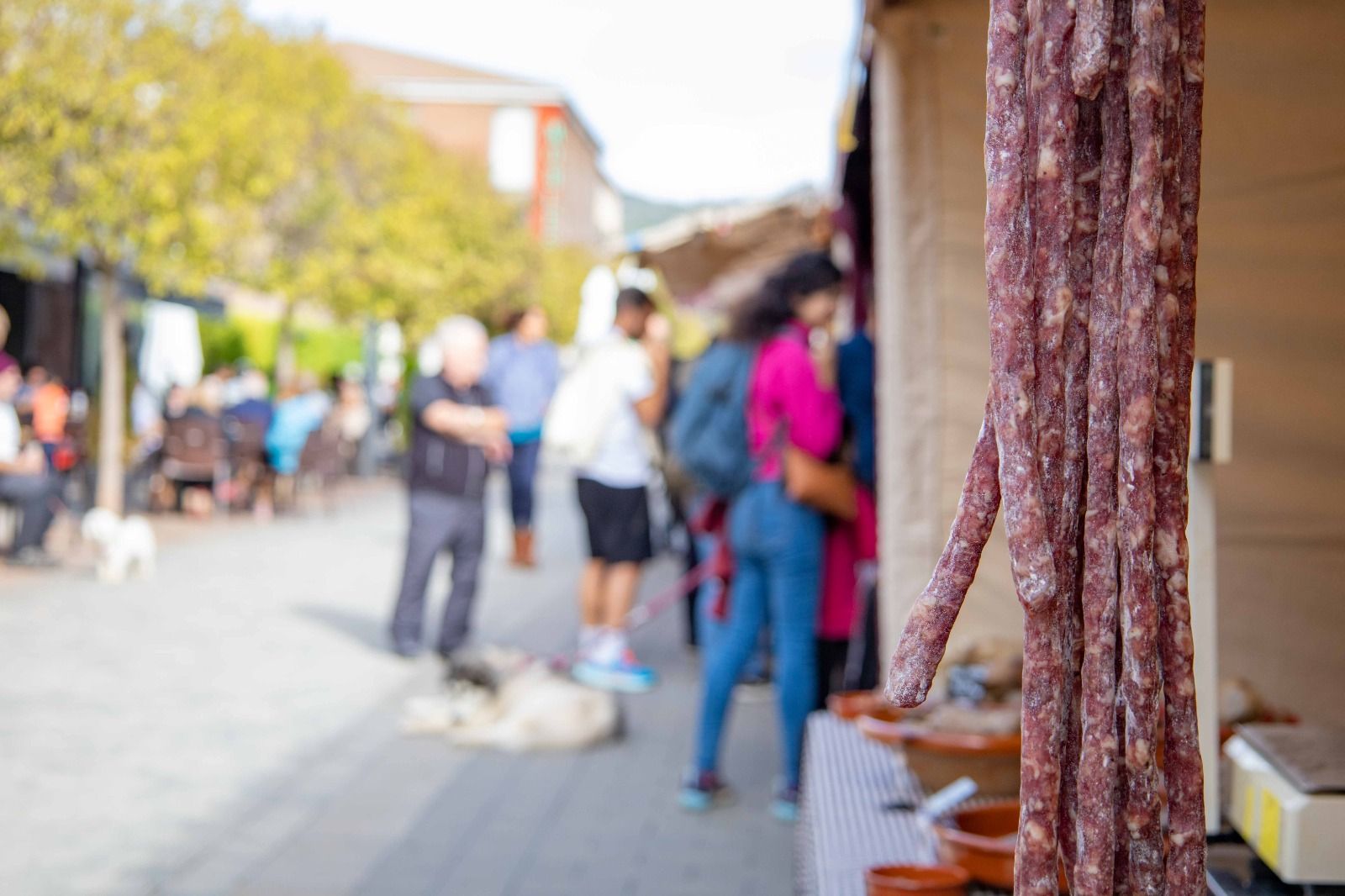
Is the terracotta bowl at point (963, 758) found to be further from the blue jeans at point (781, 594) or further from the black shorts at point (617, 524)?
the black shorts at point (617, 524)

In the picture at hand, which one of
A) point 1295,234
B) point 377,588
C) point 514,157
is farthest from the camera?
point 514,157

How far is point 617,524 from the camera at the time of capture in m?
8.02

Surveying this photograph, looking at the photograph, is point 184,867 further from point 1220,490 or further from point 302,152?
point 302,152

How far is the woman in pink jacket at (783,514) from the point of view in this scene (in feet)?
17.2

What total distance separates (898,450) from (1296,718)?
1535 millimetres

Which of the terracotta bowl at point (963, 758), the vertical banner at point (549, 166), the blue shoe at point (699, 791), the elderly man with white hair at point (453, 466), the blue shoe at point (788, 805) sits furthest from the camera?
the vertical banner at point (549, 166)

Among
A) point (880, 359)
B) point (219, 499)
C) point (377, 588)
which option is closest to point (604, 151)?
point (219, 499)

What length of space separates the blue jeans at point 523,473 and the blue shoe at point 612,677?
445 cm

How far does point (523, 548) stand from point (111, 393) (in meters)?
4.20

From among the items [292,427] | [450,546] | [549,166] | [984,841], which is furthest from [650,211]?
[549,166]

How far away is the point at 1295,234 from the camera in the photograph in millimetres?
3797

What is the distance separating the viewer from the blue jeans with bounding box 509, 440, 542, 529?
12523 millimetres

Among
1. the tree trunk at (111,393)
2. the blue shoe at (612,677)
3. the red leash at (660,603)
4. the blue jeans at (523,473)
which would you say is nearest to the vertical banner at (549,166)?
the tree trunk at (111,393)

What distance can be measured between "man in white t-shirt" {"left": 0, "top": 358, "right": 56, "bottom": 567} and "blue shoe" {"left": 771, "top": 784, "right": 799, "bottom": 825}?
808cm
